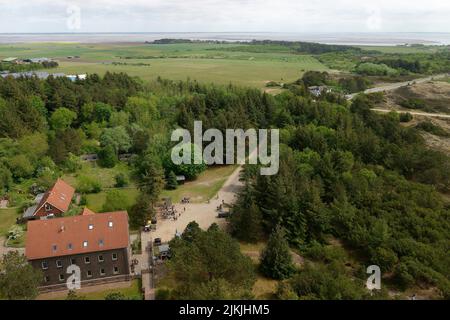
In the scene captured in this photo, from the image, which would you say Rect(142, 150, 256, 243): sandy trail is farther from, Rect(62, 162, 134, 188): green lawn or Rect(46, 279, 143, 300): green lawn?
Rect(62, 162, 134, 188): green lawn

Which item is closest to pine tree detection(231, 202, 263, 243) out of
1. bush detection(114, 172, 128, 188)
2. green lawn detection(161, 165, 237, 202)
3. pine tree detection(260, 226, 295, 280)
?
pine tree detection(260, 226, 295, 280)

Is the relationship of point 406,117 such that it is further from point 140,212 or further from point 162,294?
point 162,294

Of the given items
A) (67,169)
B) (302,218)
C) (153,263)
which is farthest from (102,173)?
(302,218)

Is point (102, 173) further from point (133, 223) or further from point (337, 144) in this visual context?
point (337, 144)

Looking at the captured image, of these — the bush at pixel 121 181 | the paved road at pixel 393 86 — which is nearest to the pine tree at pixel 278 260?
the bush at pixel 121 181

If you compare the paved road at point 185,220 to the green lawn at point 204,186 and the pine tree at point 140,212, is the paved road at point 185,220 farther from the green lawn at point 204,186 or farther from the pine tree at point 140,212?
the pine tree at point 140,212
